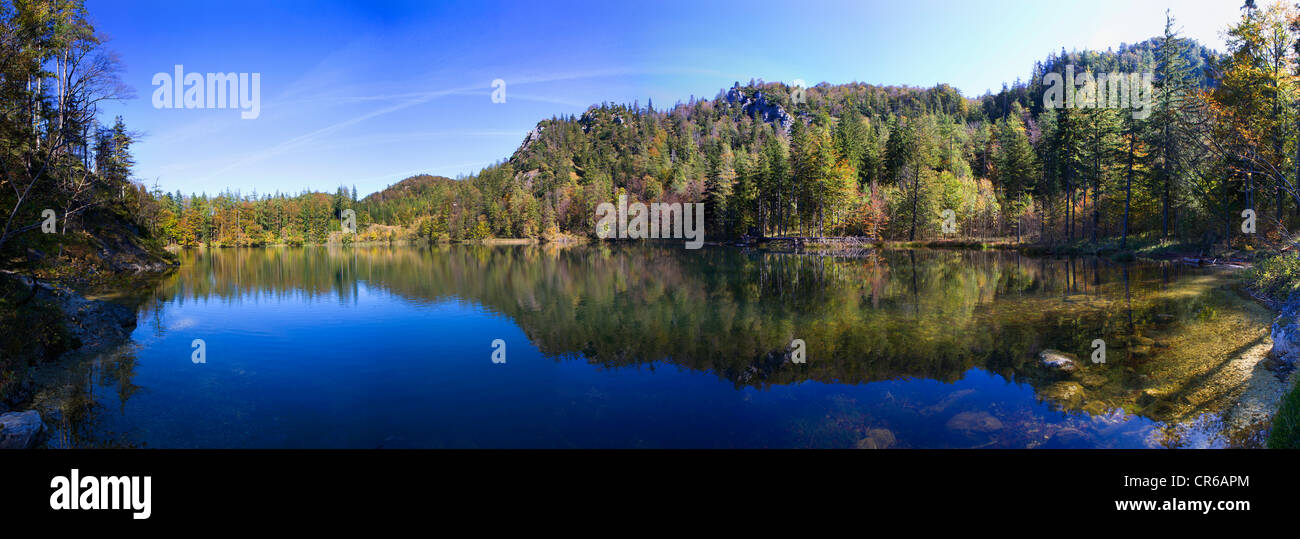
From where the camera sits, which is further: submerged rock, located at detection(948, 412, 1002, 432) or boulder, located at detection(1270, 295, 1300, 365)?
boulder, located at detection(1270, 295, 1300, 365)

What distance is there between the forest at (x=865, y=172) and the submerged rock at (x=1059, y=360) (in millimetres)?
12220

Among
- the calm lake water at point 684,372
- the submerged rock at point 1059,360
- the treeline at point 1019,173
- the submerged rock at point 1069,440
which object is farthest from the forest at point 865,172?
the submerged rock at point 1069,440

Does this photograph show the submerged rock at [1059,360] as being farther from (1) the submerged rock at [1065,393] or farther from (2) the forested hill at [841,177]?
(2) the forested hill at [841,177]

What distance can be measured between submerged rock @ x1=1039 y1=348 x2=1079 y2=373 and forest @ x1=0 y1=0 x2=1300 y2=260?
12.2m

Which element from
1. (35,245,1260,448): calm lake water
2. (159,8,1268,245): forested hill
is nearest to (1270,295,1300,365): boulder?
(35,245,1260,448): calm lake water

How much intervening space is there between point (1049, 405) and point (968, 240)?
5185 cm

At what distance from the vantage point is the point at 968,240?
54000 millimetres

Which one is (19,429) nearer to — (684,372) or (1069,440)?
(684,372)

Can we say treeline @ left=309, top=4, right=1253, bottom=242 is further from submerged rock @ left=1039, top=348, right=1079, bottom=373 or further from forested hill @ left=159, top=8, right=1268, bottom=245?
submerged rock @ left=1039, top=348, right=1079, bottom=373

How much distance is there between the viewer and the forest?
15617mm

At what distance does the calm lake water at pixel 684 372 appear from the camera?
8.63 metres

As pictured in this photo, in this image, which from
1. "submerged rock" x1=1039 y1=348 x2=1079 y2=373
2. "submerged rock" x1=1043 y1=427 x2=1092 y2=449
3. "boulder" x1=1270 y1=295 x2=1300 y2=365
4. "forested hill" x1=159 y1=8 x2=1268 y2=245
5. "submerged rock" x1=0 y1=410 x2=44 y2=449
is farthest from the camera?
"forested hill" x1=159 y1=8 x2=1268 y2=245
